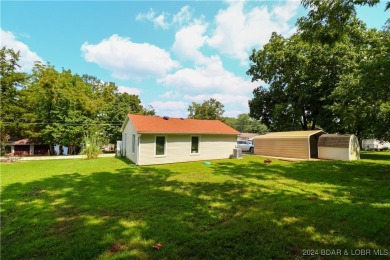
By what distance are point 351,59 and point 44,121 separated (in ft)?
115

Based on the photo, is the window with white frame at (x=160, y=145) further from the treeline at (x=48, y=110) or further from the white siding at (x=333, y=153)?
the white siding at (x=333, y=153)

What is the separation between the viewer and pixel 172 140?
51.2 ft

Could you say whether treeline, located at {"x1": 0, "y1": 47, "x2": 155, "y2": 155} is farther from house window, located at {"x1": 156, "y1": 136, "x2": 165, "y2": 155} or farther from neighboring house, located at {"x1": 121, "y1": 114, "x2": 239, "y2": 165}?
house window, located at {"x1": 156, "y1": 136, "x2": 165, "y2": 155}

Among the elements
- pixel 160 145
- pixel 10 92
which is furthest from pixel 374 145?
pixel 10 92

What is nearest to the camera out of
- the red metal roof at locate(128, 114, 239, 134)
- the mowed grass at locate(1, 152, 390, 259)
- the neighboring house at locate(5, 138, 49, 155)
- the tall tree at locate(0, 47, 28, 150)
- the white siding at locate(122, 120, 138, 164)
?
the mowed grass at locate(1, 152, 390, 259)

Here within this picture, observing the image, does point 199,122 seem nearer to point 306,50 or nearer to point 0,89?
point 306,50

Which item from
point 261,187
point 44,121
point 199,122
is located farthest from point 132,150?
point 44,121

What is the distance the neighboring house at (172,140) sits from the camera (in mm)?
14375

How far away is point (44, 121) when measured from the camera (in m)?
25.4

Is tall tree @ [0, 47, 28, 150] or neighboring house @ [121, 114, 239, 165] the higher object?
tall tree @ [0, 47, 28, 150]

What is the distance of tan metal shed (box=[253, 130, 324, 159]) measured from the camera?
17625 millimetres

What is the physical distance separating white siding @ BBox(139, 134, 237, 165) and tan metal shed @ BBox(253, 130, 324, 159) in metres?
4.03

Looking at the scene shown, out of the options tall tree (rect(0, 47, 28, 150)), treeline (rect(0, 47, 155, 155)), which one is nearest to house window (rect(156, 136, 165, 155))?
treeline (rect(0, 47, 155, 155))

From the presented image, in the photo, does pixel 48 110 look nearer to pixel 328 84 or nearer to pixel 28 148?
pixel 28 148
